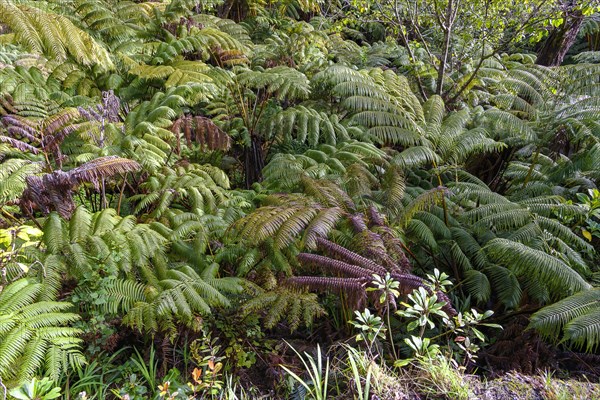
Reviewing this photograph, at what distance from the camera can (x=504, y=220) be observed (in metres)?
2.77

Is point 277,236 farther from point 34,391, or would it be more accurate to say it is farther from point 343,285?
point 34,391

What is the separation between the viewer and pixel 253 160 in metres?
4.79

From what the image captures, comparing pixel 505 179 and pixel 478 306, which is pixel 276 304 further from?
pixel 505 179

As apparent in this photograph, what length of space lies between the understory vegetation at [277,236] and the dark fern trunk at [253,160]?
26 millimetres

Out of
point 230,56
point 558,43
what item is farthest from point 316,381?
point 558,43

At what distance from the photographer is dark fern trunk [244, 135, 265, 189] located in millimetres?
4703

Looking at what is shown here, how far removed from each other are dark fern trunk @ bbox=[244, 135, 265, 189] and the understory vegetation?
3 cm

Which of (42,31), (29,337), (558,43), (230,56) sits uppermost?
(558,43)

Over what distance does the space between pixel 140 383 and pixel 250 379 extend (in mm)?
579

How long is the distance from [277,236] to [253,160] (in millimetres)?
2515

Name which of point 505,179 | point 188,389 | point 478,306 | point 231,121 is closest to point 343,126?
point 231,121

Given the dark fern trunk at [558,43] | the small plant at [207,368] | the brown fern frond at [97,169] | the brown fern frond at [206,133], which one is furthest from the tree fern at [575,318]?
the dark fern trunk at [558,43]

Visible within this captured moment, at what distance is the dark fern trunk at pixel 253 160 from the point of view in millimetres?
4703

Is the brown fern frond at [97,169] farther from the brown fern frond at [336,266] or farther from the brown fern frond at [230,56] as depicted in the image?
the brown fern frond at [230,56]
